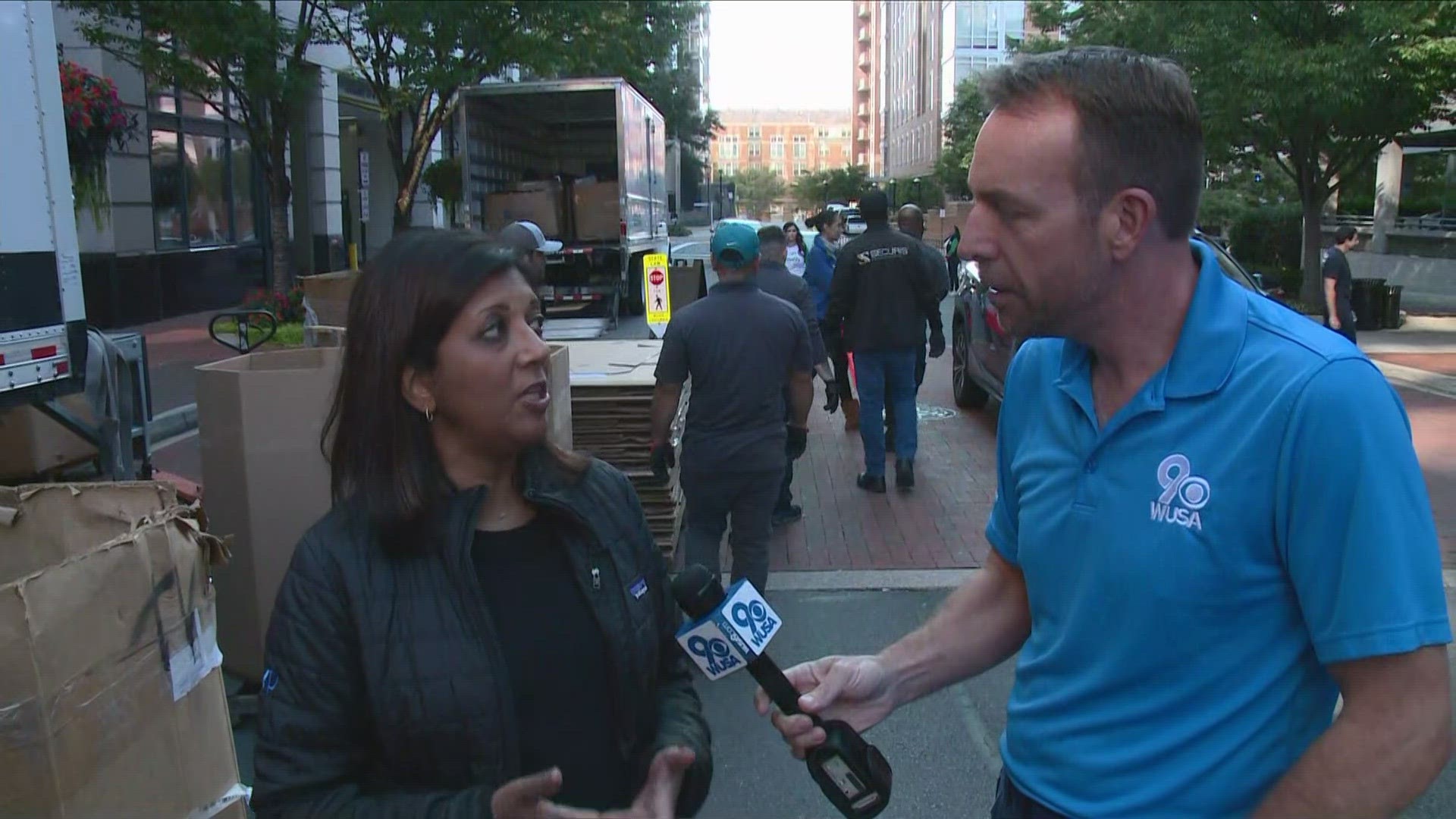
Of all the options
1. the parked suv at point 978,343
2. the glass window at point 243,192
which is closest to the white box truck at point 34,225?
the parked suv at point 978,343

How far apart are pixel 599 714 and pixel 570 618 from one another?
0.56 ft

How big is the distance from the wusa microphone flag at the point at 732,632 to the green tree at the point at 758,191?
126721 mm

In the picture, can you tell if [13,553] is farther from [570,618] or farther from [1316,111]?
[1316,111]

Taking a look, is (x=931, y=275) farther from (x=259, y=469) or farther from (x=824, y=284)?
(x=259, y=469)

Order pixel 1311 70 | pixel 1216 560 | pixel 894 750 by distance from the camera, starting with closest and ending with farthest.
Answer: pixel 1216 560
pixel 894 750
pixel 1311 70

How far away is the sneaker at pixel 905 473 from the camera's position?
8352 millimetres

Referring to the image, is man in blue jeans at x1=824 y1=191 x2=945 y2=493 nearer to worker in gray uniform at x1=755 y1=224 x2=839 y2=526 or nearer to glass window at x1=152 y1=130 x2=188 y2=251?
worker in gray uniform at x1=755 y1=224 x2=839 y2=526

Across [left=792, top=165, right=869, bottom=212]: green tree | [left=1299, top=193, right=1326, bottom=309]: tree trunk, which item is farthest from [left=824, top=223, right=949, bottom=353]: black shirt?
[left=792, top=165, right=869, bottom=212]: green tree

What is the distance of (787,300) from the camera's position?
7.87 m

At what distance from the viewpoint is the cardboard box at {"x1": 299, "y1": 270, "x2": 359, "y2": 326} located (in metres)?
6.97

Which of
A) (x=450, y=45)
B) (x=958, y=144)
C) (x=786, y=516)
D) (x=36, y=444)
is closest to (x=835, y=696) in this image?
(x=36, y=444)

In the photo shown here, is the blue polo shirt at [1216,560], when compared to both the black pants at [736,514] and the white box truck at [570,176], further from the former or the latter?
the white box truck at [570,176]

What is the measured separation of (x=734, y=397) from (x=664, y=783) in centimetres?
348

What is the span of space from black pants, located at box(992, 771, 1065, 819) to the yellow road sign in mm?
8146
